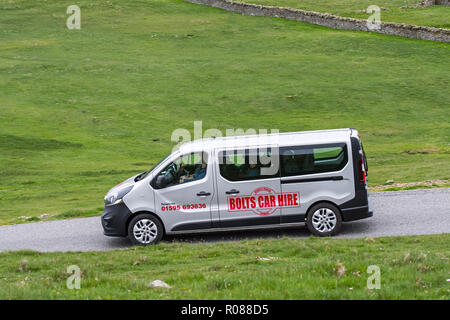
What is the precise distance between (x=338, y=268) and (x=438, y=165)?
604 inches

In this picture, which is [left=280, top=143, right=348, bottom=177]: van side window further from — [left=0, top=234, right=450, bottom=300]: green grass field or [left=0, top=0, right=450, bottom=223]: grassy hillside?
[left=0, top=0, right=450, bottom=223]: grassy hillside

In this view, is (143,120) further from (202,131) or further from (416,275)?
(416,275)

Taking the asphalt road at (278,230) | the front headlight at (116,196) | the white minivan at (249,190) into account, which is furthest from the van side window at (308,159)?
the front headlight at (116,196)

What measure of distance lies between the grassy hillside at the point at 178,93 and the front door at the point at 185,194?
5134 millimetres

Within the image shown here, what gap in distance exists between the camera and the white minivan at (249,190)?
14.0 meters

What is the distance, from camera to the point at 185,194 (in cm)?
1410

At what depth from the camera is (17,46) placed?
4903cm

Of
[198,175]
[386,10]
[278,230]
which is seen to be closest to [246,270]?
[198,175]

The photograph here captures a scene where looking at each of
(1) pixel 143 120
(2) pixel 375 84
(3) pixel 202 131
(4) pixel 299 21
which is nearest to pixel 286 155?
(3) pixel 202 131

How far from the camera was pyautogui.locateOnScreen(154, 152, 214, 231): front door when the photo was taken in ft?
46.2

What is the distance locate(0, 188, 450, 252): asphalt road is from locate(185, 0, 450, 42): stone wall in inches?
1320

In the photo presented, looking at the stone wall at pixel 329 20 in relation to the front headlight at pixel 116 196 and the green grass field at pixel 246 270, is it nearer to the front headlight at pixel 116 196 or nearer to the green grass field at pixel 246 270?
the green grass field at pixel 246 270

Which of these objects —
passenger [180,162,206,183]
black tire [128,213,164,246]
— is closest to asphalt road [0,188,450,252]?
black tire [128,213,164,246]

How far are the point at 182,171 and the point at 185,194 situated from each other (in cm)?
53
